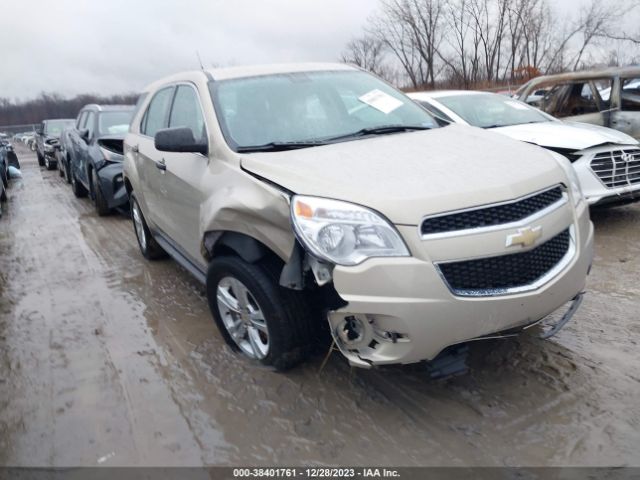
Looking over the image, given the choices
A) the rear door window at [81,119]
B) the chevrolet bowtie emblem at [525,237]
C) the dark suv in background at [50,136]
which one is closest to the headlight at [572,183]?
the chevrolet bowtie emblem at [525,237]

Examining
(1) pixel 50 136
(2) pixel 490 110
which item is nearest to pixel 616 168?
(2) pixel 490 110

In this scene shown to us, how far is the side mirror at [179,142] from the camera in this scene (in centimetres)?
328

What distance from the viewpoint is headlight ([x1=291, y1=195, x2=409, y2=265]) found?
2.35m

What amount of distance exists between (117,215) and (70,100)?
72950 millimetres

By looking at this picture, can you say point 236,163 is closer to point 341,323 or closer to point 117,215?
point 341,323

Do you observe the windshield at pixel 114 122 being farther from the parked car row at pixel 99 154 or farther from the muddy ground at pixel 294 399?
the muddy ground at pixel 294 399

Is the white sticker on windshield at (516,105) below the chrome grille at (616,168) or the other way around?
the other way around

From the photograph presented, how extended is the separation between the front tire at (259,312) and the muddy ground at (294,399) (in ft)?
0.59

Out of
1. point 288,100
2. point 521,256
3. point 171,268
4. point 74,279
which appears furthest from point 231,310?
point 74,279

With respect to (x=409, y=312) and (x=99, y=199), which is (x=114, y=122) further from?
(x=409, y=312)

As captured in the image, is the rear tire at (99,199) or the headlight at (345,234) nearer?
the headlight at (345,234)

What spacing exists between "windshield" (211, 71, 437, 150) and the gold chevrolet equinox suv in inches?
0.5

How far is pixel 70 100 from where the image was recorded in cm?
7188

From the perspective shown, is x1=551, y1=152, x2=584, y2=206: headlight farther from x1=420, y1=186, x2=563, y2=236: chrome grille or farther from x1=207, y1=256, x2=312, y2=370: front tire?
x1=207, y1=256, x2=312, y2=370: front tire
